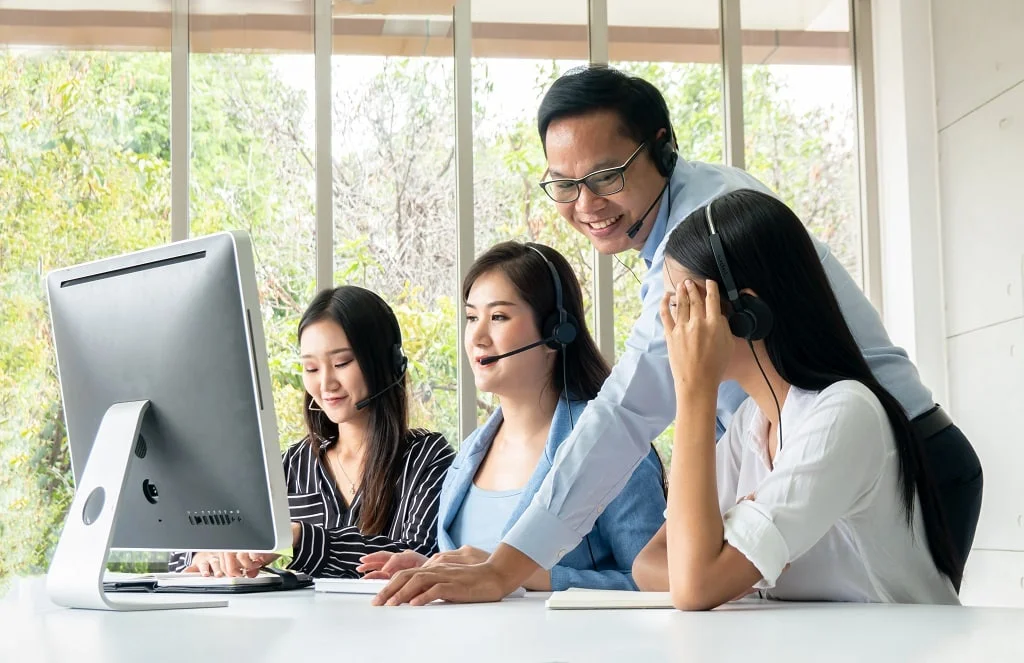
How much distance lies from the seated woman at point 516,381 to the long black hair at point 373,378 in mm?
256

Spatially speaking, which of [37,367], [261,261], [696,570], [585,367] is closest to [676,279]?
[696,570]

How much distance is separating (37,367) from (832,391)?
326 cm

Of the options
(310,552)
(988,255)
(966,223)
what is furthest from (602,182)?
(966,223)

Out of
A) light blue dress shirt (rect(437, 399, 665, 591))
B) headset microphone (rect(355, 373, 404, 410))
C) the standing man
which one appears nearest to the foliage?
headset microphone (rect(355, 373, 404, 410))

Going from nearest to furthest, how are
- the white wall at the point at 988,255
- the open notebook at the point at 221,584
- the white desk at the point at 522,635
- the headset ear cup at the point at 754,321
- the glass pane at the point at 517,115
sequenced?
the white desk at the point at 522,635 < the headset ear cup at the point at 754,321 < the open notebook at the point at 221,584 < the white wall at the point at 988,255 < the glass pane at the point at 517,115

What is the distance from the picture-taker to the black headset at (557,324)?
6.90 ft

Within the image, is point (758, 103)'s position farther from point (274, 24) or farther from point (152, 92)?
point (152, 92)

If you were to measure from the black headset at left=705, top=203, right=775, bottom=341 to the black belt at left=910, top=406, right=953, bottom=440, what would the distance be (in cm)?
30

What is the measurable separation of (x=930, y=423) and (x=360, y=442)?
146 centimetres

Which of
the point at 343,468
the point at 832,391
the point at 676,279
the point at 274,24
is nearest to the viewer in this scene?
the point at 832,391

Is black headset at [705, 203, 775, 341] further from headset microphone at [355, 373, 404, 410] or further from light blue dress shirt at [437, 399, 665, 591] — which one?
headset microphone at [355, 373, 404, 410]

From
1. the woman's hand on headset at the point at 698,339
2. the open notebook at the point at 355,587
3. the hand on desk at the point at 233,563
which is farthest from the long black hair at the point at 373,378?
the woman's hand on headset at the point at 698,339

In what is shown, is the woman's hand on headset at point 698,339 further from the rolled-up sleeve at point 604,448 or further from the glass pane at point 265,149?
the glass pane at point 265,149

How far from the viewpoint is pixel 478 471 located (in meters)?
2.12
